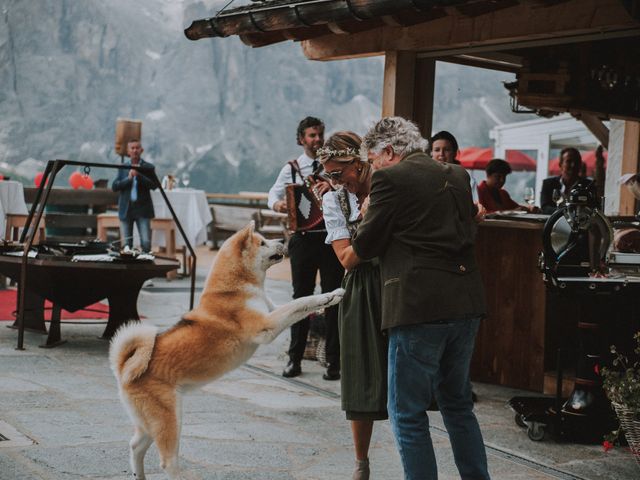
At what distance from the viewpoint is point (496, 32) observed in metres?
6.37

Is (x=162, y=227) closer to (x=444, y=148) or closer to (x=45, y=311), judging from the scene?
(x=45, y=311)

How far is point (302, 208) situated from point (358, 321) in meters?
2.67

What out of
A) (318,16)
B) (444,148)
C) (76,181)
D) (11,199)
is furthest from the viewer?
(76,181)

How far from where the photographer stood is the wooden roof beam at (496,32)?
5777 millimetres

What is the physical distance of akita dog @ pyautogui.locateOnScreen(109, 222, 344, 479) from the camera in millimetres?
4078

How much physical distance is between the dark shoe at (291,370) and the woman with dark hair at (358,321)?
274cm

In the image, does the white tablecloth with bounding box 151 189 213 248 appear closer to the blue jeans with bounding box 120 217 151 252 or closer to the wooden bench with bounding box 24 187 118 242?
the wooden bench with bounding box 24 187 118 242

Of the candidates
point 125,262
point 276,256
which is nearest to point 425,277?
point 276,256

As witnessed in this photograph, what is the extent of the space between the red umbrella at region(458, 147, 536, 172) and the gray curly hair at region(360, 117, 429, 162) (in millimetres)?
17919

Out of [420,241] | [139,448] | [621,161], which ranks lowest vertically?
[139,448]

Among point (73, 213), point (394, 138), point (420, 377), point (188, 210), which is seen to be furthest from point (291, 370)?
point (73, 213)

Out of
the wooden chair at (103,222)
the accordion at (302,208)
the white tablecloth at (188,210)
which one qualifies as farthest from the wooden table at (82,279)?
the white tablecloth at (188,210)

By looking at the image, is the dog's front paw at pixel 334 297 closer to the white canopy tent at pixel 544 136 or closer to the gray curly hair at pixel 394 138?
the gray curly hair at pixel 394 138

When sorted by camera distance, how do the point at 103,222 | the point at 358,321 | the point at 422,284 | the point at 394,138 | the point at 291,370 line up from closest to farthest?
the point at 422,284 → the point at 394,138 → the point at 358,321 → the point at 291,370 → the point at 103,222
